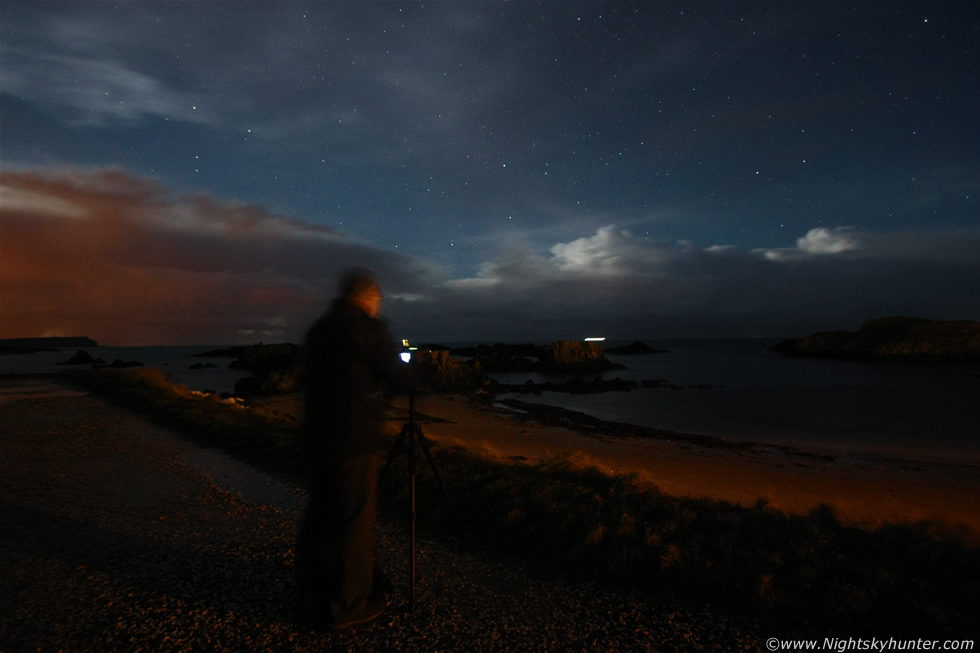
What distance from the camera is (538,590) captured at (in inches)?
150

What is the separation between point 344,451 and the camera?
3.12 m

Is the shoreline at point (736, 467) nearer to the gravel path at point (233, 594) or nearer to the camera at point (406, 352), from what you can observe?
the camera at point (406, 352)

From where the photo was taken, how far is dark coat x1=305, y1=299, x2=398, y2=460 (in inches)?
122

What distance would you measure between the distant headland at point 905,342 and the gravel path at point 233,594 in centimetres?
7334

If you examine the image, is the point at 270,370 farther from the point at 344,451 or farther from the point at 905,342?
the point at 905,342

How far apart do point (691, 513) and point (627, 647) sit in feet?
8.03

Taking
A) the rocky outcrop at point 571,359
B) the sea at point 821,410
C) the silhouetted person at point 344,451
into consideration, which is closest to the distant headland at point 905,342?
the sea at point 821,410

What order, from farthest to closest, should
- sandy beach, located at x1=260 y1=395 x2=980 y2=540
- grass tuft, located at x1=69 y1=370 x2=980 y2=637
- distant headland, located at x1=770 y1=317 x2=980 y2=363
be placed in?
1. distant headland, located at x1=770 y1=317 x2=980 y2=363
2. sandy beach, located at x1=260 y1=395 x2=980 y2=540
3. grass tuft, located at x1=69 y1=370 x2=980 y2=637

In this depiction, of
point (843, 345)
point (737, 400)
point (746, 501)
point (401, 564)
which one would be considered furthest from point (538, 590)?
point (843, 345)

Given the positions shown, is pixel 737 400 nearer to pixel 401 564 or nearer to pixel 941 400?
pixel 941 400

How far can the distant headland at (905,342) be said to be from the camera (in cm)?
5819

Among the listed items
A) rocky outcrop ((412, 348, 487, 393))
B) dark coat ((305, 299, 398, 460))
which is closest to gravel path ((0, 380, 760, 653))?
dark coat ((305, 299, 398, 460))

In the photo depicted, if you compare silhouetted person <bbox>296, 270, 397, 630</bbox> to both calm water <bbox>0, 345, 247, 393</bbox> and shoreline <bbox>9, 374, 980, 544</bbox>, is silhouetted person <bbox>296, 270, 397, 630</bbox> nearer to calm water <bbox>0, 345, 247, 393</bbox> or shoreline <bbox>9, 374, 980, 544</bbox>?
shoreline <bbox>9, 374, 980, 544</bbox>

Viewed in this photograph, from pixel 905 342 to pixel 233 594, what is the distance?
79.9 metres
